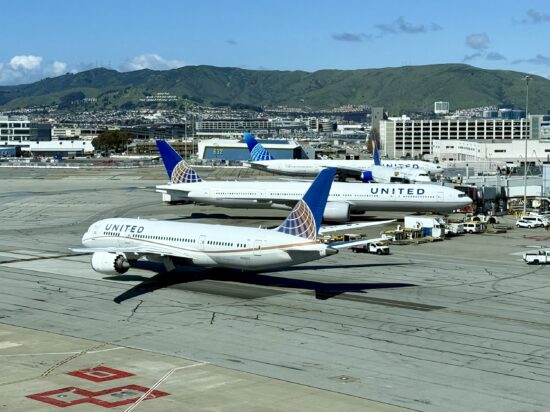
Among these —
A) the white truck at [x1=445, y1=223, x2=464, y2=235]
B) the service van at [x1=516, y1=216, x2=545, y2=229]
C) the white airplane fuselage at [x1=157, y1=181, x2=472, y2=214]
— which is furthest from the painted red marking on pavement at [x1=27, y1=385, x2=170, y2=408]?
the service van at [x1=516, y1=216, x2=545, y2=229]

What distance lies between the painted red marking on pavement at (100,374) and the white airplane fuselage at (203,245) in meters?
18.2

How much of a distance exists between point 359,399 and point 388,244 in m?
49.0

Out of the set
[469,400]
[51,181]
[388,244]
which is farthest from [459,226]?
[51,181]

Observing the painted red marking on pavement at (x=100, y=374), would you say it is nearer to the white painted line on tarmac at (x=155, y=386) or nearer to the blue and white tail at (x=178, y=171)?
the white painted line on tarmac at (x=155, y=386)

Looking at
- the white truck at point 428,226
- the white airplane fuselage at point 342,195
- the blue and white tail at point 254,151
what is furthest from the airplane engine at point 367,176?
the white truck at point 428,226

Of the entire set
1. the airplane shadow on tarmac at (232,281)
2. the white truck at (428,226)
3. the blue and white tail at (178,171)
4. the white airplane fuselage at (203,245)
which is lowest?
the airplane shadow on tarmac at (232,281)

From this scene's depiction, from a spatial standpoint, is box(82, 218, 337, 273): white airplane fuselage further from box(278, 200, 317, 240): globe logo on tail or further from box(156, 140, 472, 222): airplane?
box(156, 140, 472, 222): airplane

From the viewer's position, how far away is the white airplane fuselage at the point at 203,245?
184 ft

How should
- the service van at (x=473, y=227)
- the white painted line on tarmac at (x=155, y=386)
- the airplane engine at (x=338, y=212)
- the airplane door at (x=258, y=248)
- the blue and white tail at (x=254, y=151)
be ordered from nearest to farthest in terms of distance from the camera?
the white painted line on tarmac at (x=155, y=386) < the airplane door at (x=258, y=248) < the service van at (x=473, y=227) < the airplane engine at (x=338, y=212) < the blue and white tail at (x=254, y=151)

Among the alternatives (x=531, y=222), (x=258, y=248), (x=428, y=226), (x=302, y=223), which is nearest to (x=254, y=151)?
(x=531, y=222)

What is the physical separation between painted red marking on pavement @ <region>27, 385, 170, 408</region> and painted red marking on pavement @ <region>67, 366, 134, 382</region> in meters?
1.51

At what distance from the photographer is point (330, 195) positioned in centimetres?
9812

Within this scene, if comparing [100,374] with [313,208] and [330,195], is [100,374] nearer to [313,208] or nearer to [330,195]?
[313,208]

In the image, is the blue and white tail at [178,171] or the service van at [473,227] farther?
the blue and white tail at [178,171]
